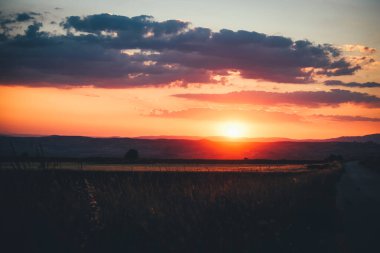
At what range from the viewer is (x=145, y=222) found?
9.57 metres

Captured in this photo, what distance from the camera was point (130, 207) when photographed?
10758mm

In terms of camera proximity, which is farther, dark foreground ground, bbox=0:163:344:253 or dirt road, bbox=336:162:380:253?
dirt road, bbox=336:162:380:253

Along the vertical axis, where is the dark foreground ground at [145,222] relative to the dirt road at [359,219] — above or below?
above

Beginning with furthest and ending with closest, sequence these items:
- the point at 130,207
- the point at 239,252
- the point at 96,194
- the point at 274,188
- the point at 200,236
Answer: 1. the point at 274,188
2. the point at 96,194
3. the point at 130,207
4. the point at 200,236
5. the point at 239,252

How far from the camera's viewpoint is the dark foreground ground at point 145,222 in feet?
30.0

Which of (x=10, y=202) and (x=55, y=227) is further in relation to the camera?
(x=10, y=202)

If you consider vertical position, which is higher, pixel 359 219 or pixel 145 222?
pixel 145 222

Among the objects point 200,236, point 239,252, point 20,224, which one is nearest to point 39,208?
point 20,224

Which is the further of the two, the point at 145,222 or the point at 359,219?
the point at 359,219

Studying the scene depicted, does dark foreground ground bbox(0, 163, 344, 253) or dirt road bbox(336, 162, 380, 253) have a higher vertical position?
dark foreground ground bbox(0, 163, 344, 253)

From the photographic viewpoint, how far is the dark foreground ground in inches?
360

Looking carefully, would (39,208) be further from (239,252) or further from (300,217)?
(300,217)

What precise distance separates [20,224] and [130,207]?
7.12 ft

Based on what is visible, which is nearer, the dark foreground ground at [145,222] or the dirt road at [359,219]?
the dark foreground ground at [145,222]
